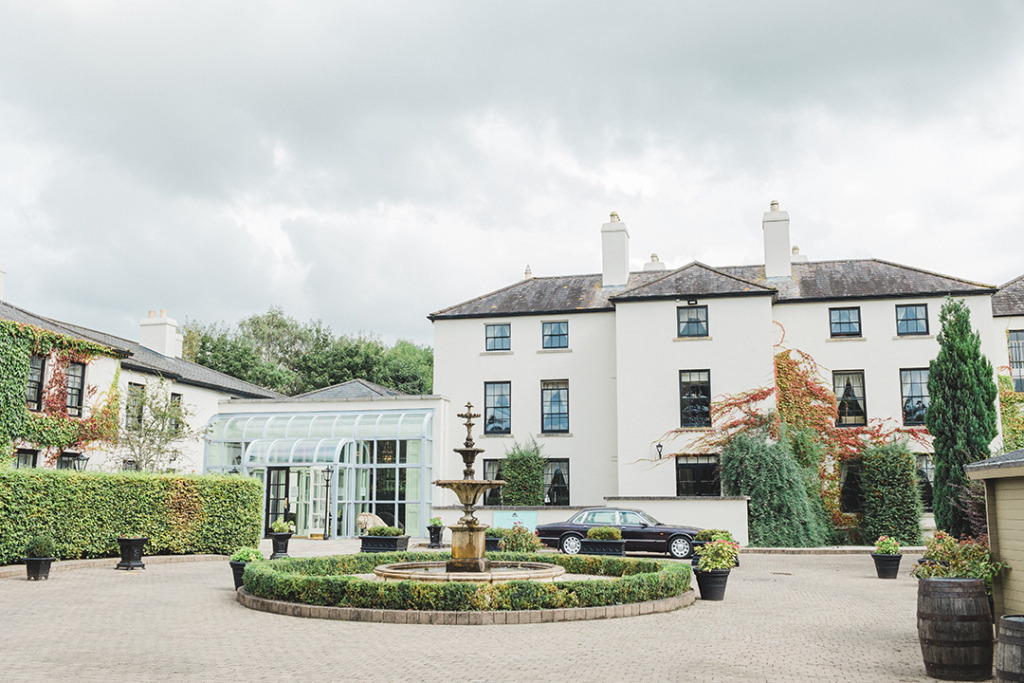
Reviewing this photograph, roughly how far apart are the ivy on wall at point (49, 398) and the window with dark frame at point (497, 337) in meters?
13.9

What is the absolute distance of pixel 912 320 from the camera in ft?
101

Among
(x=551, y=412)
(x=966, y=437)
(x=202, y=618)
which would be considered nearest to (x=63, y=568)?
(x=202, y=618)

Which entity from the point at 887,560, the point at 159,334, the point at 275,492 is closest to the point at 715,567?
the point at 887,560

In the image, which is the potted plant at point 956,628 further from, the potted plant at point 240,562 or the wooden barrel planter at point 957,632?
the potted plant at point 240,562

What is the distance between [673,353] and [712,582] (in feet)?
55.2

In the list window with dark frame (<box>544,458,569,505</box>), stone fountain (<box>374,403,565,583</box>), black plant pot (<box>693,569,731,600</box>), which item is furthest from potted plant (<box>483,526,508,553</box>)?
window with dark frame (<box>544,458,569,505</box>)

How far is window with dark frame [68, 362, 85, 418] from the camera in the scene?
1142 inches

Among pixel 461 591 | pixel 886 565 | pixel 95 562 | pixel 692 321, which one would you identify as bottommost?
pixel 95 562

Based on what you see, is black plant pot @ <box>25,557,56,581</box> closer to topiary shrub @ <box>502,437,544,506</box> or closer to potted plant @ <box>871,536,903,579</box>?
topiary shrub @ <box>502,437,544,506</box>

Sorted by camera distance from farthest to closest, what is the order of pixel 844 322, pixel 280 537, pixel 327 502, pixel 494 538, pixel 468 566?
pixel 327 502
pixel 844 322
pixel 494 538
pixel 280 537
pixel 468 566

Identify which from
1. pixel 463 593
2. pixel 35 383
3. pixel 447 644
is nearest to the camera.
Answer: pixel 447 644

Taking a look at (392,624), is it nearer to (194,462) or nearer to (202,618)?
(202,618)

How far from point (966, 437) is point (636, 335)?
1140 cm

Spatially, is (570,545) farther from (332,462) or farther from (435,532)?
(332,462)
